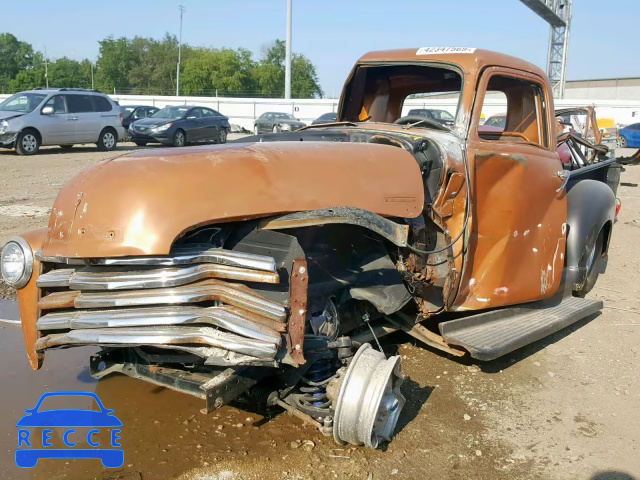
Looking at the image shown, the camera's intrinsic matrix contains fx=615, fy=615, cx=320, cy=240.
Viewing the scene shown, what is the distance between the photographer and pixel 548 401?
3893 millimetres

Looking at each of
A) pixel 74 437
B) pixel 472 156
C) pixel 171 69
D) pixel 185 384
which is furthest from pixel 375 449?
pixel 171 69

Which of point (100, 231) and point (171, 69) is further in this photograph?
point (171, 69)

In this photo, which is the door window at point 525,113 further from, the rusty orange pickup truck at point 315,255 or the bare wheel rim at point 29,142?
the bare wheel rim at point 29,142

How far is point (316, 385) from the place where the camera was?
3248 millimetres

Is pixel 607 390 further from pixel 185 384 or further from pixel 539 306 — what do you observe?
pixel 185 384

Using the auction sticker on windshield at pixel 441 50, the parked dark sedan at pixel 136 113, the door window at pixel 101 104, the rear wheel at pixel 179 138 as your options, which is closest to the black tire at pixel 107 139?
the door window at pixel 101 104

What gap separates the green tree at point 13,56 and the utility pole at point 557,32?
211 ft

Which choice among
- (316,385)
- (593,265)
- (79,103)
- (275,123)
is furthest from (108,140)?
(316,385)

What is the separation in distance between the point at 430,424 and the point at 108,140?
56.4ft

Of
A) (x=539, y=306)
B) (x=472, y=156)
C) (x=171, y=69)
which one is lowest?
(x=539, y=306)

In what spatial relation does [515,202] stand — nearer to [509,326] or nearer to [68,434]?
[509,326]

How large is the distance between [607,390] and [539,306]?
0.95 metres

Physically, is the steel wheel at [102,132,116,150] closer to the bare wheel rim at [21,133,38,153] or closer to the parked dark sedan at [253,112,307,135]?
the bare wheel rim at [21,133,38,153]

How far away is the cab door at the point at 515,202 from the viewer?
4.04 metres
